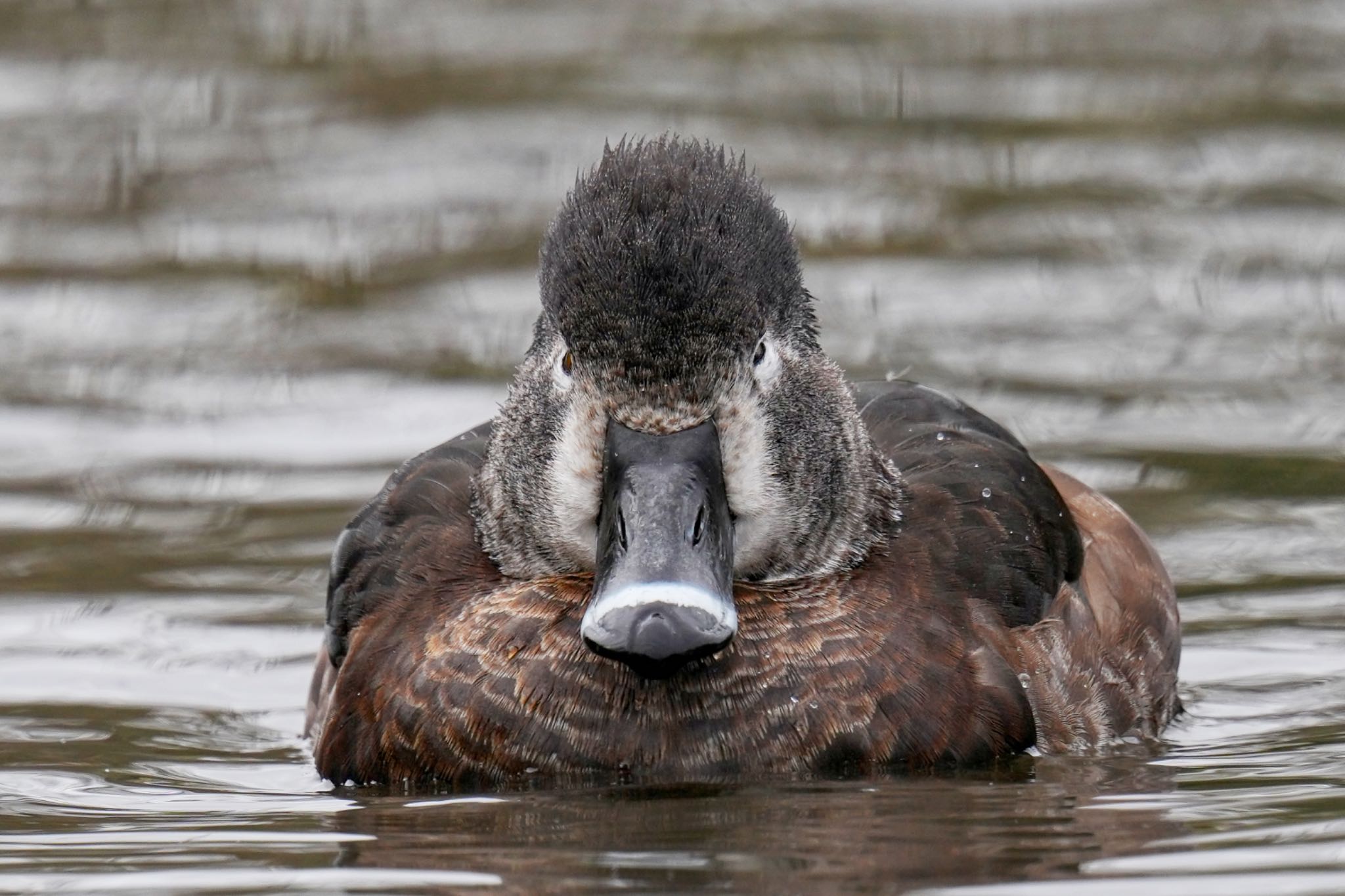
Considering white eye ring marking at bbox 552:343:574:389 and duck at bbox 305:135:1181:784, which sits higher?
white eye ring marking at bbox 552:343:574:389

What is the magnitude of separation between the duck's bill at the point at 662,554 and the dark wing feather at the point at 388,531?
3.15ft

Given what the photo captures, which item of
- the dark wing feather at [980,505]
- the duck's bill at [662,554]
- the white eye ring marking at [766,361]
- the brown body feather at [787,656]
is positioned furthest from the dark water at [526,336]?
the white eye ring marking at [766,361]

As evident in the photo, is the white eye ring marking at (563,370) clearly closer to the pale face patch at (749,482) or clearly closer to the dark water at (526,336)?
the pale face patch at (749,482)

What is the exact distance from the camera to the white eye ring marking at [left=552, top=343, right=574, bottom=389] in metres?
6.90

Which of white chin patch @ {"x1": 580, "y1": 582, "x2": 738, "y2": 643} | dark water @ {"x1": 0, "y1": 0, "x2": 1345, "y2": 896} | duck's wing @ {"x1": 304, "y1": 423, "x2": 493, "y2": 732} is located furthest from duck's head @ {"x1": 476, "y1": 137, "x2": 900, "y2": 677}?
dark water @ {"x1": 0, "y1": 0, "x2": 1345, "y2": 896}

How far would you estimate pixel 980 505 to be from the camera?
24.7ft

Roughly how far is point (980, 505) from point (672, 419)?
4.06ft

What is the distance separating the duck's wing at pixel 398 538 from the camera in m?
7.51

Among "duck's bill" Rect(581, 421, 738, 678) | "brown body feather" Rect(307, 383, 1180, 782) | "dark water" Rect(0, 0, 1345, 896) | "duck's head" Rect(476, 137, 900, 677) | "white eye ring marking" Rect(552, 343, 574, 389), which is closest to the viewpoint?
"dark water" Rect(0, 0, 1345, 896)

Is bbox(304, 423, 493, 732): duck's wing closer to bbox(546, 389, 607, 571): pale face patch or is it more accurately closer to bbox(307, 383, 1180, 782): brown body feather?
bbox(307, 383, 1180, 782): brown body feather

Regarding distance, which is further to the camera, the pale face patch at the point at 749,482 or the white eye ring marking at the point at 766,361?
the white eye ring marking at the point at 766,361

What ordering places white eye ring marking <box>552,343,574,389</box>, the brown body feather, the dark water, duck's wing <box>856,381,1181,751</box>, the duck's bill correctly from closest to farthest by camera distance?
the dark water, the duck's bill, the brown body feather, white eye ring marking <box>552,343,574,389</box>, duck's wing <box>856,381,1181,751</box>

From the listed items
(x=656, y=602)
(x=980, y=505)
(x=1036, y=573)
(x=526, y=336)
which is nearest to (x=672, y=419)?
(x=656, y=602)

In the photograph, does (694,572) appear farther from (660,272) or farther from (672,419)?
(660,272)
